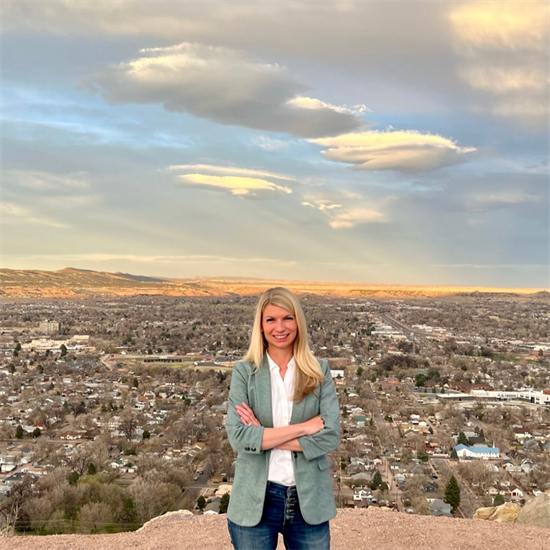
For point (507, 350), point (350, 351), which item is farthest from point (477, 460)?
point (507, 350)

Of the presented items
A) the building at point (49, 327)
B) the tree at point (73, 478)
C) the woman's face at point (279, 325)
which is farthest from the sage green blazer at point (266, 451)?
the building at point (49, 327)

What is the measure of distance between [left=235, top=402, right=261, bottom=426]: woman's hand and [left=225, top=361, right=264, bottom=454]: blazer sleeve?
0.05ft

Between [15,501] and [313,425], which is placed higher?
[313,425]

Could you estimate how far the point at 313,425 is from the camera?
2.36 meters

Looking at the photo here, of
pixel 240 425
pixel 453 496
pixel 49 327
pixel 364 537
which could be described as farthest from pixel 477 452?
pixel 49 327

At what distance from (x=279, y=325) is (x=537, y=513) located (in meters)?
5.92

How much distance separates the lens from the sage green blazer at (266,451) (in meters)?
2.33

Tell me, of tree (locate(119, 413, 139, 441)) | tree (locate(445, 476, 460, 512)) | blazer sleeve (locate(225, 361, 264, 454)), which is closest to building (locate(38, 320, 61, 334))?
tree (locate(119, 413, 139, 441))

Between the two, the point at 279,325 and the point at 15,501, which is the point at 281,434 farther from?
the point at 15,501

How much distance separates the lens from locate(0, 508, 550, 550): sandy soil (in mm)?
5484

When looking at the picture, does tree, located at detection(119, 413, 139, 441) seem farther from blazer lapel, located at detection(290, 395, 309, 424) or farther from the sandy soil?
blazer lapel, located at detection(290, 395, 309, 424)

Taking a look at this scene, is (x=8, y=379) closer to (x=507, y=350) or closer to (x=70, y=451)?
(x=70, y=451)

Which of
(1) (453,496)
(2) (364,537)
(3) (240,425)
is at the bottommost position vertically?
(1) (453,496)

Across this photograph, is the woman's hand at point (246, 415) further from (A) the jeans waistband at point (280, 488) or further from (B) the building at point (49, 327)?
(B) the building at point (49, 327)
